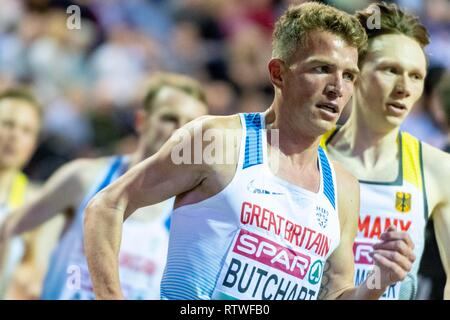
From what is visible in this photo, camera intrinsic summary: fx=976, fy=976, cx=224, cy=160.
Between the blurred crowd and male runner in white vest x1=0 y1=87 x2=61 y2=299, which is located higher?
the blurred crowd

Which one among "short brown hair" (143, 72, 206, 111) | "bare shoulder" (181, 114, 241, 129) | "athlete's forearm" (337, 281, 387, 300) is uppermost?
"short brown hair" (143, 72, 206, 111)

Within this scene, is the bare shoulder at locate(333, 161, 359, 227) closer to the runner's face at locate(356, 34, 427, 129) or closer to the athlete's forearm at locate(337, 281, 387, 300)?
the athlete's forearm at locate(337, 281, 387, 300)

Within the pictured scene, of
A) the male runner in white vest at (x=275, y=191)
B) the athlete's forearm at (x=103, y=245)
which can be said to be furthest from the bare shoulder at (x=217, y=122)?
the athlete's forearm at (x=103, y=245)

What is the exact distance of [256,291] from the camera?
3.30m

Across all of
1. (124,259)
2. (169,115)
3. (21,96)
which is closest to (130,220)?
(124,259)

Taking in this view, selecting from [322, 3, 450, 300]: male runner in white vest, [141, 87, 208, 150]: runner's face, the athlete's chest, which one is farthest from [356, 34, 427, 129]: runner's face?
[141, 87, 208, 150]: runner's face

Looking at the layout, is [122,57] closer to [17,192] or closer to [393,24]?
[17,192]

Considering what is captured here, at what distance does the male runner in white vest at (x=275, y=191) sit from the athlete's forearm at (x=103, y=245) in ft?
0.23

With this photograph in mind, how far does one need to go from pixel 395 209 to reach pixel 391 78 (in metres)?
0.55

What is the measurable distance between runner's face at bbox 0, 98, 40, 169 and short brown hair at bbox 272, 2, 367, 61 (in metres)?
2.42

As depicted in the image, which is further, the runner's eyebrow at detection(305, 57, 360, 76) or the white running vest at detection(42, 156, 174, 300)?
the white running vest at detection(42, 156, 174, 300)

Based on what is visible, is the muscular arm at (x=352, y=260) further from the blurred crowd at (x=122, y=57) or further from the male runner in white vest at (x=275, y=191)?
the blurred crowd at (x=122, y=57)

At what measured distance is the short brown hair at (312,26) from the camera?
3.28 m

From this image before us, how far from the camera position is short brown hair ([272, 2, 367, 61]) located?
10.8 feet
